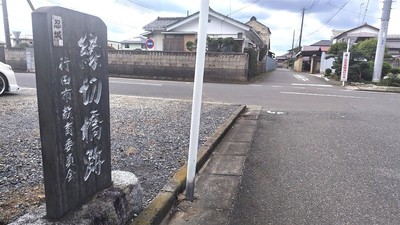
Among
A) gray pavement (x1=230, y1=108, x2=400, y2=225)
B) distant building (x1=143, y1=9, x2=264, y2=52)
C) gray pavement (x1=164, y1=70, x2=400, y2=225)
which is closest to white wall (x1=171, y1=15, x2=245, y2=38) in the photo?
distant building (x1=143, y1=9, x2=264, y2=52)

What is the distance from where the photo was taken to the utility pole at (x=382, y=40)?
56.3 feet

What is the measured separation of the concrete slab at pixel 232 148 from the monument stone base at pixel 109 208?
222 cm

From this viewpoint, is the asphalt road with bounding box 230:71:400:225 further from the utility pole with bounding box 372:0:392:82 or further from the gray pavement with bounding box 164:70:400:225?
the utility pole with bounding box 372:0:392:82

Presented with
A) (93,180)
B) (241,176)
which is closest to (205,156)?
(241,176)

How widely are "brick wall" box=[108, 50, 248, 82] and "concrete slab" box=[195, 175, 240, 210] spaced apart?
15.6m

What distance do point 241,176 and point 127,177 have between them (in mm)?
1604

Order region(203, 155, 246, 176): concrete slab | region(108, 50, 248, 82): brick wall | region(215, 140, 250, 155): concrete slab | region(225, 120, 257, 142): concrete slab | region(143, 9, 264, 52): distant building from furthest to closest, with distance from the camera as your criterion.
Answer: region(143, 9, 264, 52): distant building, region(108, 50, 248, 82): brick wall, region(225, 120, 257, 142): concrete slab, region(215, 140, 250, 155): concrete slab, region(203, 155, 246, 176): concrete slab

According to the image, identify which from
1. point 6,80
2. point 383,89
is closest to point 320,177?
point 6,80

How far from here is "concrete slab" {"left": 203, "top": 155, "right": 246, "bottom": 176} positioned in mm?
3875

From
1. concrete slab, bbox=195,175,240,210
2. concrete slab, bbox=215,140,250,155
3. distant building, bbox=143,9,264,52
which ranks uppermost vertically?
distant building, bbox=143,9,264,52

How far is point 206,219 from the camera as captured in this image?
2.76 metres

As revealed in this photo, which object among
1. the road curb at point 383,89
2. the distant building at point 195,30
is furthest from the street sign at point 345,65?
the distant building at point 195,30

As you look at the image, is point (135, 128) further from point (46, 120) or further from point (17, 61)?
point (17, 61)

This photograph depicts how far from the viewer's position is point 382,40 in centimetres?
1764
